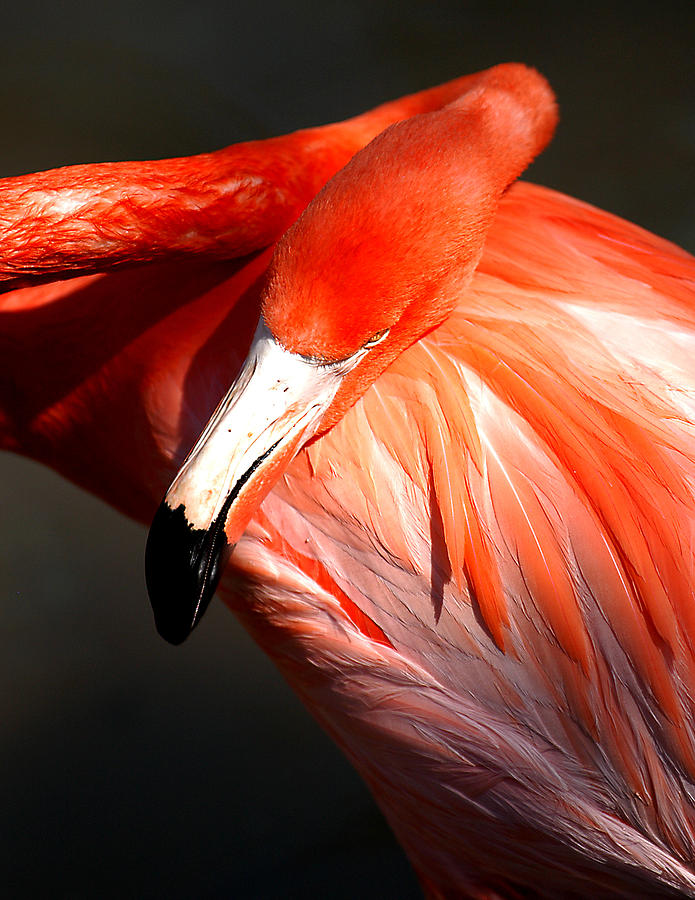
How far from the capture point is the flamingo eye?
147 cm

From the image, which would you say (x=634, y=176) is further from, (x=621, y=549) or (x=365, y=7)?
(x=621, y=549)

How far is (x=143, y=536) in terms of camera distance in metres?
2.98

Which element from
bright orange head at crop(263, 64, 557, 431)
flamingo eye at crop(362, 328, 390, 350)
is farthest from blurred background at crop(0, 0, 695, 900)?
flamingo eye at crop(362, 328, 390, 350)

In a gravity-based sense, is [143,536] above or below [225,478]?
below

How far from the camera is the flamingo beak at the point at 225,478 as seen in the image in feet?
4.56

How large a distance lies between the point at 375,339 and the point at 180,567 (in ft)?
1.46

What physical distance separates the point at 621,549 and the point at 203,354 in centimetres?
79

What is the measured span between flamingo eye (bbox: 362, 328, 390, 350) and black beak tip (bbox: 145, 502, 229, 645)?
1.16ft

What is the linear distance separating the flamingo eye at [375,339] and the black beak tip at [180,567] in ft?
1.16

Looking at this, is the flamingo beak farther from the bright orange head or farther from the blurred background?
the blurred background

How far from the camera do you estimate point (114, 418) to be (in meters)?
1.89

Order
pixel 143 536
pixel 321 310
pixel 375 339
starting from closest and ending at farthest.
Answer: pixel 321 310 < pixel 375 339 < pixel 143 536

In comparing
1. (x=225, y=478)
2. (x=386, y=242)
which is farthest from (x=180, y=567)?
(x=386, y=242)

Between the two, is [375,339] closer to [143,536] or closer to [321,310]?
[321,310]
